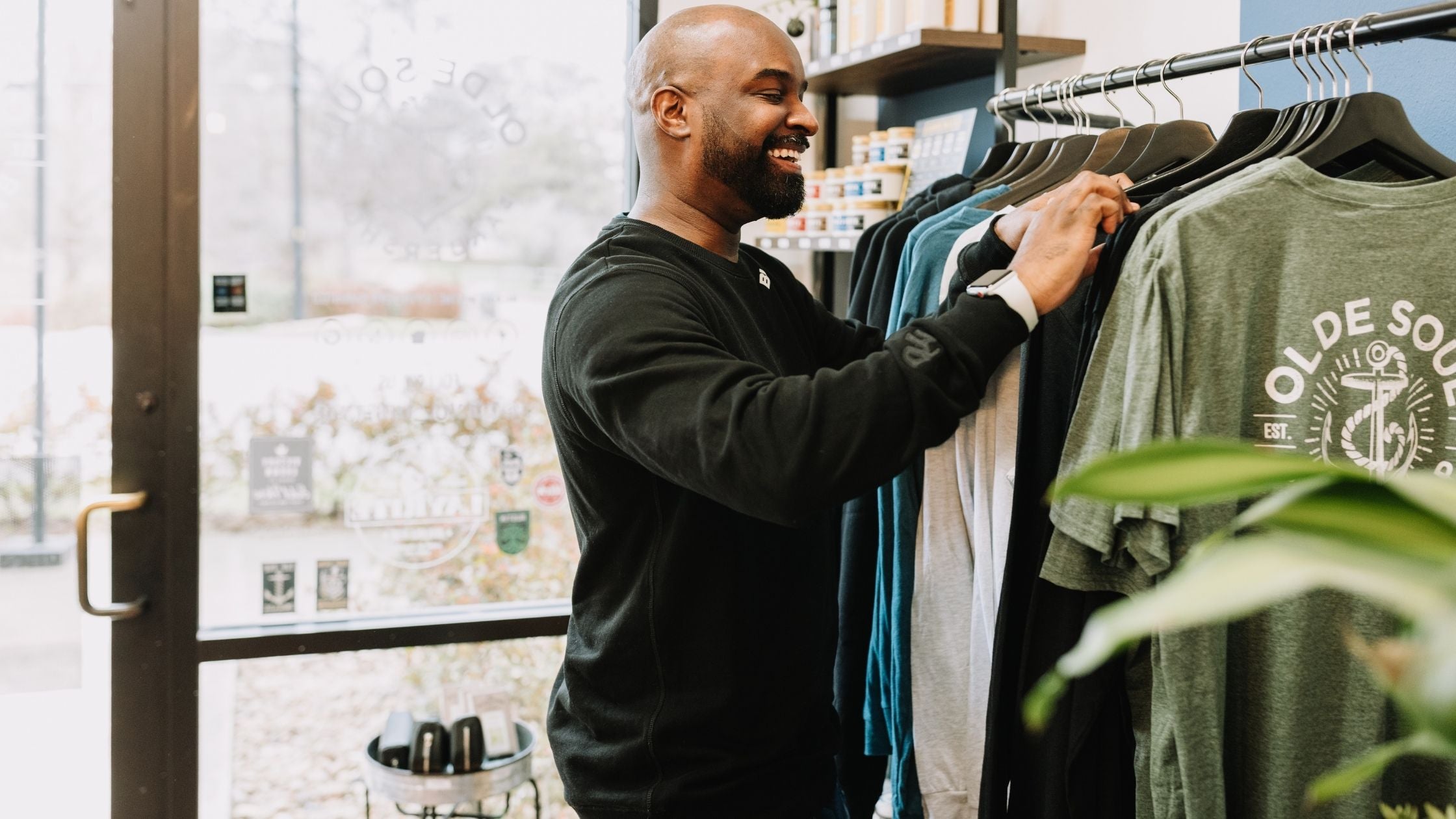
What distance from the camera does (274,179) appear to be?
2.49m

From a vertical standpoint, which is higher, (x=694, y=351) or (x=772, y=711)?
(x=694, y=351)

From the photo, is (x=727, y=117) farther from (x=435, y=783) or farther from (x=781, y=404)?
(x=435, y=783)

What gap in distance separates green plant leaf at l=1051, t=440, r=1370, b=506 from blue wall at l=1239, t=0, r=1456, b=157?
1558mm

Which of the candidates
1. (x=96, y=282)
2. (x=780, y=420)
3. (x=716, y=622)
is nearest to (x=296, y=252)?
(x=96, y=282)

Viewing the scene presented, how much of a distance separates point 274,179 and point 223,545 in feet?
2.66

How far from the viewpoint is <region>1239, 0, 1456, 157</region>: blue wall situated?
1.60 meters

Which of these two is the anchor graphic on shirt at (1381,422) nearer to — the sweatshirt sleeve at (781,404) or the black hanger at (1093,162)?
the sweatshirt sleeve at (781,404)

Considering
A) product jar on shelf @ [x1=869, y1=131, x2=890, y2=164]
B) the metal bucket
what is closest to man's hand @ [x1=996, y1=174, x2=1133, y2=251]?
product jar on shelf @ [x1=869, y1=131, x2=890, y2=164]

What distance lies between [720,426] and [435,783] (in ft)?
5.28

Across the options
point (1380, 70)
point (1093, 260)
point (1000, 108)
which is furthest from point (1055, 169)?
point (1380, 70)

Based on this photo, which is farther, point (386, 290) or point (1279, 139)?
point (386, 290)

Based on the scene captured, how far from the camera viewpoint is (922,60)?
251 centimetres

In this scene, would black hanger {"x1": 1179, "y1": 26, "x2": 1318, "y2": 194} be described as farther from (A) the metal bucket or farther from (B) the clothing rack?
(A) the metal bucket

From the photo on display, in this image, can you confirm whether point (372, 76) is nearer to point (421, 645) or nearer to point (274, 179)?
point (274, 179)
